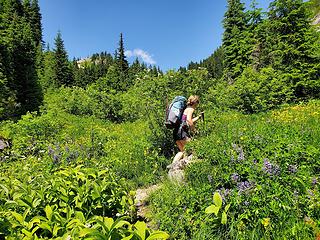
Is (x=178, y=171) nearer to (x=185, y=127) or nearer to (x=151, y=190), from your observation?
(x=151, y=190)

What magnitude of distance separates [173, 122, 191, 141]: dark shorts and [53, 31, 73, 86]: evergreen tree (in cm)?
5246

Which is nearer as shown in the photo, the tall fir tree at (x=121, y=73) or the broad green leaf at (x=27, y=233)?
the broad green leaf at (x=27, y=233)

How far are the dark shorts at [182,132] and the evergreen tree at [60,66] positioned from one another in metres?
52.5

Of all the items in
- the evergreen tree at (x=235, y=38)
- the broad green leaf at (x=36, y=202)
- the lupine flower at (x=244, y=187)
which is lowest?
the lupine flower at (x=244, y=187)

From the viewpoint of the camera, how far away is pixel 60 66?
55781mm

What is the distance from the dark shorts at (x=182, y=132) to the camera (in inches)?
274

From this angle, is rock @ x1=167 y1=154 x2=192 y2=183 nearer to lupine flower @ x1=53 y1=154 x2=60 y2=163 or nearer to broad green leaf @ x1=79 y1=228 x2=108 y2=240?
lupine flower @ x1=53 y1=154 x2=60 y2=163

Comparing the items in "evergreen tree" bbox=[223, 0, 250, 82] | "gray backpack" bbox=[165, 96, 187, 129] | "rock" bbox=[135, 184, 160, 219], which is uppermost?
"evergreen tree" bbox=[223, 0, 250, 82]

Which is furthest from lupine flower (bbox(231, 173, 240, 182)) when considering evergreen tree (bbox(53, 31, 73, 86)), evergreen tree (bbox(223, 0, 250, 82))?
evergreen tree (bbox(53, 31, 73, 86))

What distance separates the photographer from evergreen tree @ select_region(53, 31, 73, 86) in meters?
55.3

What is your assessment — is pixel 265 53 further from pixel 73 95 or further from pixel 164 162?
pixel 164 162

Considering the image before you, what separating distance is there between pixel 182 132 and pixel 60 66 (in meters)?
53.7

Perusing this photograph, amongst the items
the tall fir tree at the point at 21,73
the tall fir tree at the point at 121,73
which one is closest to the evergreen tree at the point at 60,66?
the tall fir tree at the point at 121,73

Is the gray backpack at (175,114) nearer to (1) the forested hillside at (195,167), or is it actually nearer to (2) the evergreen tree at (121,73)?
(1) the forested hillside at (195,167)
